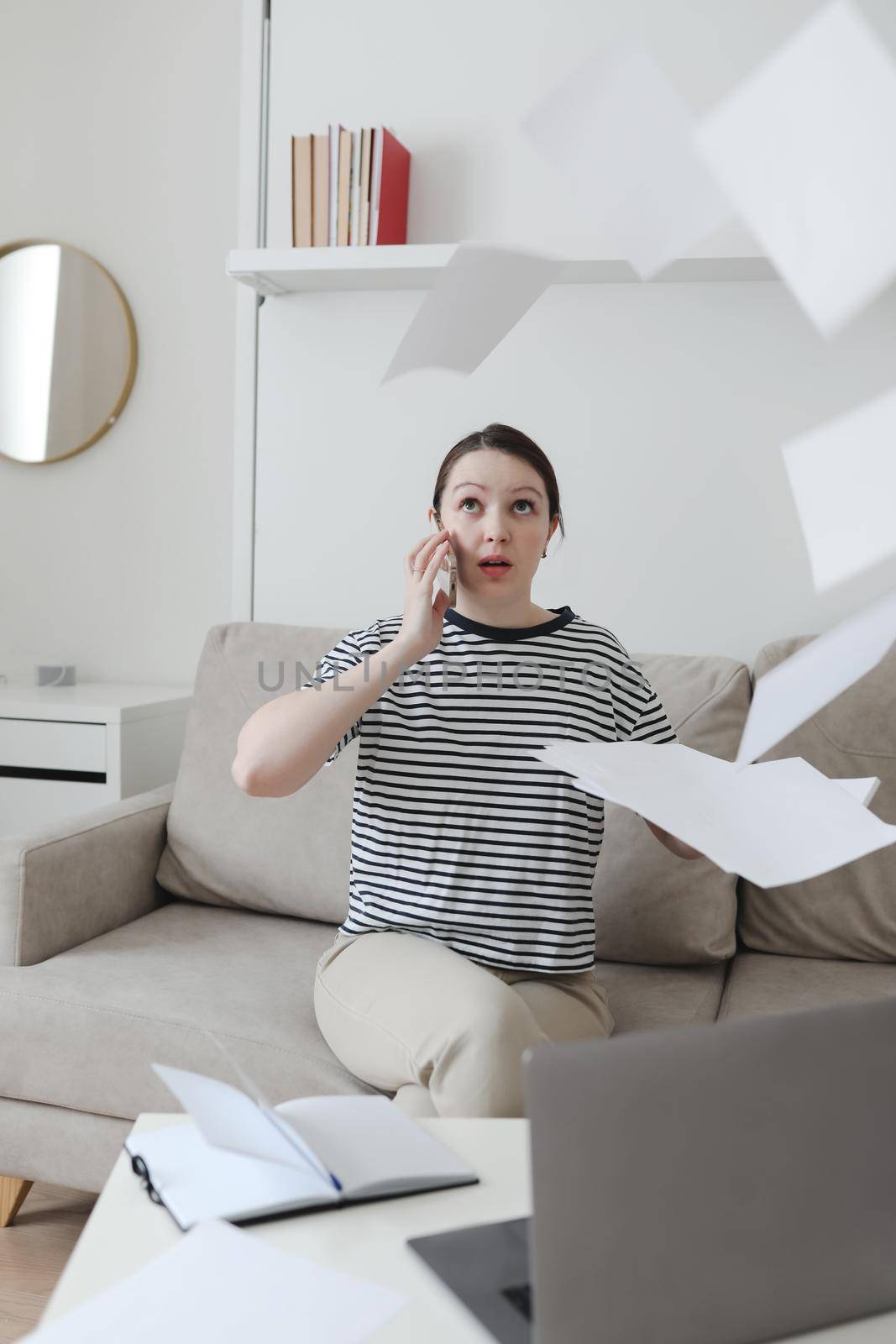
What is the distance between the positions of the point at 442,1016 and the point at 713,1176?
69 centimetres

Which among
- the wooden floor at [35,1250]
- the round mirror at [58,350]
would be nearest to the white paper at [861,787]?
the wooden floor at [35,1250]

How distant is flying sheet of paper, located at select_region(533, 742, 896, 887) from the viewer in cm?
60

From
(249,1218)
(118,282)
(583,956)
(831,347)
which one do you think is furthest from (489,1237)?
(118,282)

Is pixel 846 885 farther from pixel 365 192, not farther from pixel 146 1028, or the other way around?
pixel 365 192

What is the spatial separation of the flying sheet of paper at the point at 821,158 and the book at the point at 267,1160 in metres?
0.60

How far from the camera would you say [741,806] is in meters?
0.67

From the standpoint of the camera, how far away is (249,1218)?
0.79 meters

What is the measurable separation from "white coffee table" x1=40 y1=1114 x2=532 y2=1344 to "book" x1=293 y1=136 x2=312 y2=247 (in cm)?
189

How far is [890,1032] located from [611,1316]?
0.21 meters

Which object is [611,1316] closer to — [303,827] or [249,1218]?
[249,1218]

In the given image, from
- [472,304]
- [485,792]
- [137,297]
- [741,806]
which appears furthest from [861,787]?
[137,297]

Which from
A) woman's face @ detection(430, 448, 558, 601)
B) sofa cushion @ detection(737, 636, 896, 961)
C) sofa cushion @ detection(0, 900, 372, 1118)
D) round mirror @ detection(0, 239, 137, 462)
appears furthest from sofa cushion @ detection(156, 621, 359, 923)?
round mirror @ detection(0, 239, 137, 462)

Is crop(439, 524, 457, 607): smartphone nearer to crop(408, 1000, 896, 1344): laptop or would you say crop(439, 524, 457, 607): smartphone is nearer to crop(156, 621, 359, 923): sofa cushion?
crop(156, 621, 359, 923): sofa cushion

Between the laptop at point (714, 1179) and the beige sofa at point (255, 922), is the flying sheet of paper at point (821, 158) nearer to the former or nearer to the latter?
the laptop at point (714, 1179)
